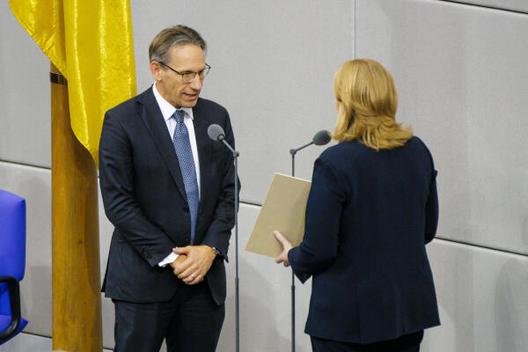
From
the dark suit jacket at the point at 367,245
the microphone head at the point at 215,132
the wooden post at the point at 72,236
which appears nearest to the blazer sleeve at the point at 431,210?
the dark suit jacket at the point at 367,245

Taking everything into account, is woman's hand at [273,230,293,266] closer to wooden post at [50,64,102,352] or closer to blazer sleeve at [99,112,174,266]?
blazer sleeve at [99,112,174,266]

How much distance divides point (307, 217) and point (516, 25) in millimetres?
1422

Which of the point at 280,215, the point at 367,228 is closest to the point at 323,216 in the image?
the point at 367,228

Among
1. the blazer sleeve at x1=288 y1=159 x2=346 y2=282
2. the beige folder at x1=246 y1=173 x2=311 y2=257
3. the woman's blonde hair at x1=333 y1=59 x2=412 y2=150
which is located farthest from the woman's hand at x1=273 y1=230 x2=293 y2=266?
the woman's blonde hair at x1=333 y1=59 x2=412 y2=150

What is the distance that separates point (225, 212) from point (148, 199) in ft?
0.94

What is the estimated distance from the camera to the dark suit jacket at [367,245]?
293cm

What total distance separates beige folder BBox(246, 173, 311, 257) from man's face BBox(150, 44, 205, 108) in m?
0.49

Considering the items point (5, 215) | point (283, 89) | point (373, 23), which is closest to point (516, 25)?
point (373, 23)

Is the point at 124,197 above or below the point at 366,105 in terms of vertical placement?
below

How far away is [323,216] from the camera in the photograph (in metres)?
2.92

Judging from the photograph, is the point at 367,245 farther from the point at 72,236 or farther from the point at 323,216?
the point at 72,236

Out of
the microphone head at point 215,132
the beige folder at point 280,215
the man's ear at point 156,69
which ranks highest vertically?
the man's ear at point 156,69

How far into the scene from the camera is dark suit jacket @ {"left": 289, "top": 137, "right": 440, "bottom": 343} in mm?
2928

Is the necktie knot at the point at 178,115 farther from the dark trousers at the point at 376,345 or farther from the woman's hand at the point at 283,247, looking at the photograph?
the dark trousers at the point at 376,345
